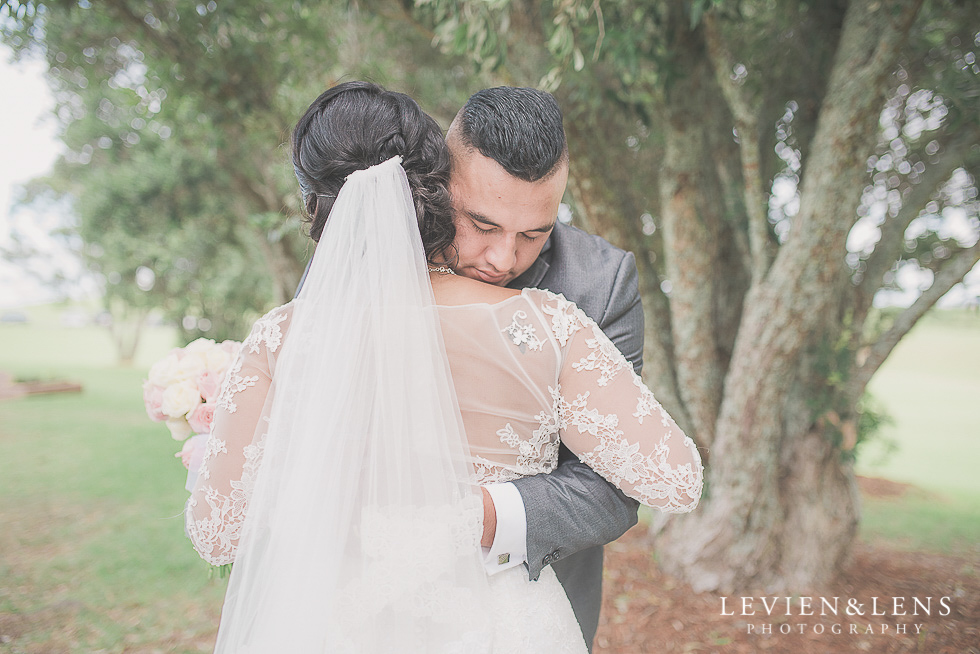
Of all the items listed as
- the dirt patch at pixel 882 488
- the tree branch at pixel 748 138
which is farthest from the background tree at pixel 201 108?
the dirt patch at pixel 882 488

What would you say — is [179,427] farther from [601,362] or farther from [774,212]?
[774,212]

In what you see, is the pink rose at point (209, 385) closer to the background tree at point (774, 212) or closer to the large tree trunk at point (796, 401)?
the background tree at point (774, 212)

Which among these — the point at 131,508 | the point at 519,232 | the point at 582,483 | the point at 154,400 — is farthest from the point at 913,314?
the point at 131,508

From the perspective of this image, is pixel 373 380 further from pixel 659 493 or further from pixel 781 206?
pixel 781 206

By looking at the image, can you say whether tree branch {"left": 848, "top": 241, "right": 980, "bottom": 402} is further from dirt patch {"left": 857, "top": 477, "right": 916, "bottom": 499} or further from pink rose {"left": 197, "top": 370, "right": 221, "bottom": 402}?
dirt patch {"left": 857, "top": 477, "right": 916, "bottom": 499}

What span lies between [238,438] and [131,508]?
22.6 ft

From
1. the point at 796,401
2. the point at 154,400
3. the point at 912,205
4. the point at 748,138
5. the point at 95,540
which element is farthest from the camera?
the point at 95,540

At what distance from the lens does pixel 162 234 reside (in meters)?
10.1

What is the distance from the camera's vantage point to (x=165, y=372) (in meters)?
1.90

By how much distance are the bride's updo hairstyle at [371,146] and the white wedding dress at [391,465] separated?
0.12 meters

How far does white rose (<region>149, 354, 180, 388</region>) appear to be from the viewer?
Result: 189cm

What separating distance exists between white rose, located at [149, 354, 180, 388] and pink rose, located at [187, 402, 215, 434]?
0.14m

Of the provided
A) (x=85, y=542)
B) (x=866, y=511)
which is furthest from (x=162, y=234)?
(x=866, y=511)

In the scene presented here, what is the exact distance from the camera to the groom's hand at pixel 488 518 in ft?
4.57
